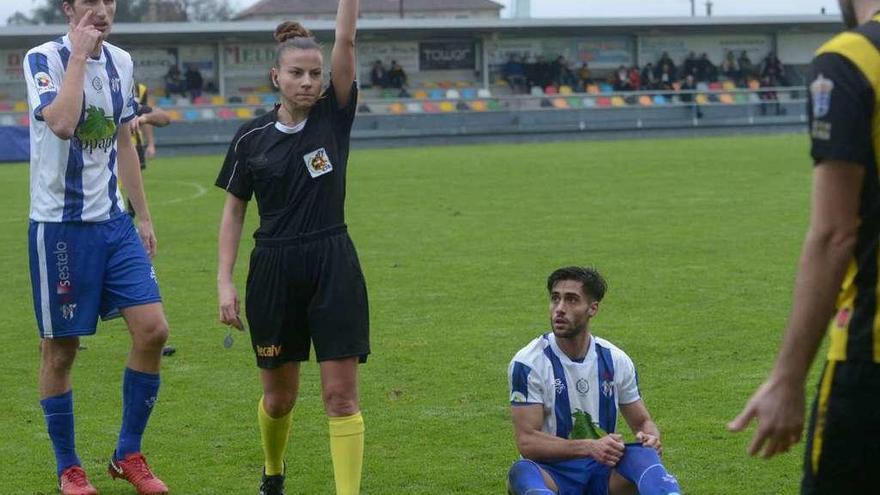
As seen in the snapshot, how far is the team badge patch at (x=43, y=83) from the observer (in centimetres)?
603

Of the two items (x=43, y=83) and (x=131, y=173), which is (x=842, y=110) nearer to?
(x=43, y=83)

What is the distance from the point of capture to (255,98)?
48.4 m

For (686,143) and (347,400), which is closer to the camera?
(347,400)

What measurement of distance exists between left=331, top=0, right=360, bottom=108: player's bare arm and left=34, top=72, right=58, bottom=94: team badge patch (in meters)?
1.29

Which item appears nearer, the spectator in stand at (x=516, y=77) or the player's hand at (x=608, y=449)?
the player's hand at (x=608, y=449)

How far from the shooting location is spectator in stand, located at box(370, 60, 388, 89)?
1959 inches

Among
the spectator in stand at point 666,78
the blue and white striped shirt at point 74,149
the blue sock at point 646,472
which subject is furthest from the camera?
the spectator in stand at point 666,78

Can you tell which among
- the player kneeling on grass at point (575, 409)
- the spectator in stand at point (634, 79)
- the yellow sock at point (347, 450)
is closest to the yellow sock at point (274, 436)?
the yellow sock at point (347, 450)

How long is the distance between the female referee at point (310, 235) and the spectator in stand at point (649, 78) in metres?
45.9

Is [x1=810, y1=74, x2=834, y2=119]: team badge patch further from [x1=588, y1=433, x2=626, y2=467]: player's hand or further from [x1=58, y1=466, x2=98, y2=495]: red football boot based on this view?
[x1=58, y1=466, x2=98, y2=495]: red football boot

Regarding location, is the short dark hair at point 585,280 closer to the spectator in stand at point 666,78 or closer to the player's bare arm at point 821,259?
the player's bare arm at point 821,259

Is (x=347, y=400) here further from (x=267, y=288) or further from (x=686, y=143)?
(x=686, y=143)

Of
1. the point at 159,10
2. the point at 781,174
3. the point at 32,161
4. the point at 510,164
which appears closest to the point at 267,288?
the point at 32,161

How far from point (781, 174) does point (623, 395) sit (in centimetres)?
2089
